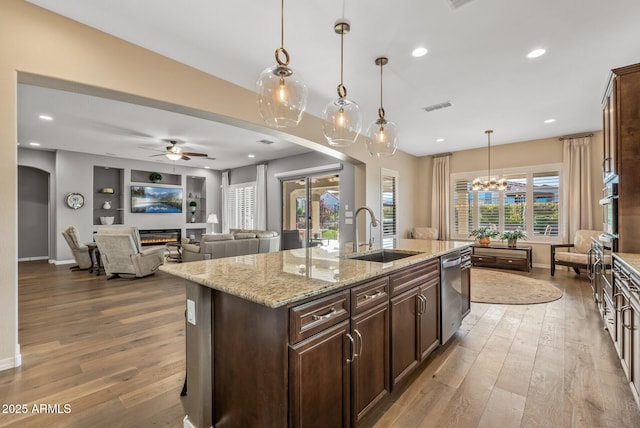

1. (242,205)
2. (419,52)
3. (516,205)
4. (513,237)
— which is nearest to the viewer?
(419,52)

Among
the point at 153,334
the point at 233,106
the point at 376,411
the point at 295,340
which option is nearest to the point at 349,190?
the point at 233,106

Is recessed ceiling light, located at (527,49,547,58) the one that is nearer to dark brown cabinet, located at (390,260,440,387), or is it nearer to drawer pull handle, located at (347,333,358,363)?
dark brown cabinet, located at (390,260,440,387)

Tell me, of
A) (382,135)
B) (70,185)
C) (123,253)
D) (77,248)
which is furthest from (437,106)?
(70,185)

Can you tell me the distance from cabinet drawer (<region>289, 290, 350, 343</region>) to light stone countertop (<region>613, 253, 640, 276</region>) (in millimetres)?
1935

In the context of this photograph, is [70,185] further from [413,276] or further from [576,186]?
[576,186]

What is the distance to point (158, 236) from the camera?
927 cm

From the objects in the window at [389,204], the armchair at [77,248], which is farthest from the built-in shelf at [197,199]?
the window at [389,204]

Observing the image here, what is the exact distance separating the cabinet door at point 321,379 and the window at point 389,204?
558cm

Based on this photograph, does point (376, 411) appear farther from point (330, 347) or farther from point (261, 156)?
point (261, 156)

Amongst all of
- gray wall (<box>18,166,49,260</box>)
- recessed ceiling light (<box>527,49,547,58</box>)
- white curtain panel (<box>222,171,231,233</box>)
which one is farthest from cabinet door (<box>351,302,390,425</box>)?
gray wall (<box>18,166,49,260</box>)

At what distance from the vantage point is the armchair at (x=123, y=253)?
18.5 ft

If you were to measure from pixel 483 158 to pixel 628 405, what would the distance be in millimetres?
6562

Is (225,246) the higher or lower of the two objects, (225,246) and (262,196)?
the lower

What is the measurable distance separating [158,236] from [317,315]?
9416mm
